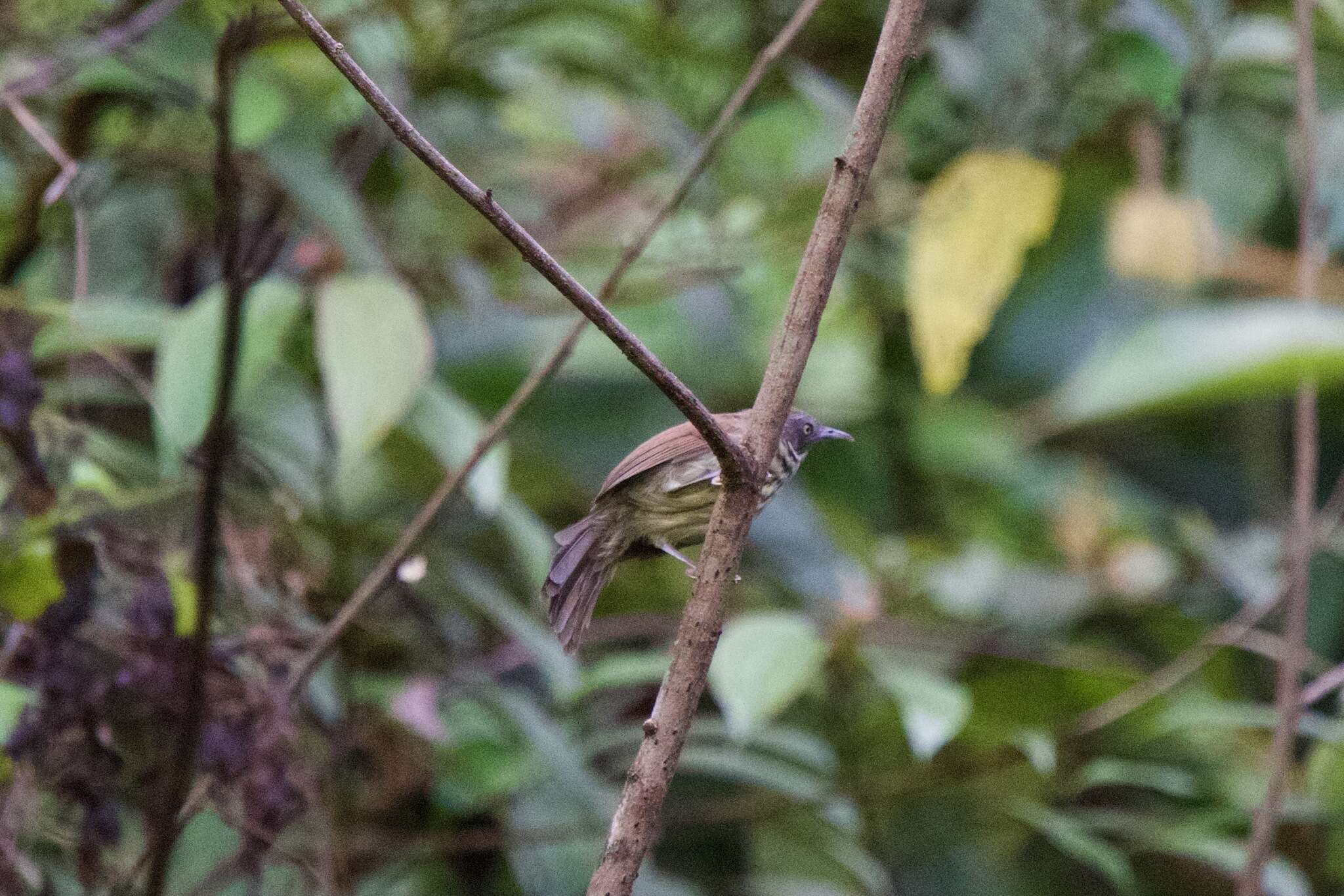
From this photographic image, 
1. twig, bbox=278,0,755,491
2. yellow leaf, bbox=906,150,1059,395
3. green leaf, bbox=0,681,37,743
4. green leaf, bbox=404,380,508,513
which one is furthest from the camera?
yellow leaf, bbox=906,150,1059,395

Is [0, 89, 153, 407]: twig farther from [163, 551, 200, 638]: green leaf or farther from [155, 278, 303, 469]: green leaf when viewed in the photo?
[163, 551, 200, 638]: green leaf

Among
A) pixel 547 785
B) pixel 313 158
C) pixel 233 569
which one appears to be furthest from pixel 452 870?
pixel 313 158

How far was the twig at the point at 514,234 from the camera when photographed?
97 cm

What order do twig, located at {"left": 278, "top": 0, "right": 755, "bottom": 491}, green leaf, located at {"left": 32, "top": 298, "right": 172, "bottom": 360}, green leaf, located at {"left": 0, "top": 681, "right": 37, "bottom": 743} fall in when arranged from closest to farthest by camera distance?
twig, located at {"left": 278, "top": 0, "right": 755, "bottom": 491}, green leaf, located at {"left": 0, "top": 681, "right": 37, "bottom": 743}, green leaf, located at {"left": 32, "top": 298, "right": 172, "bottom": 360}

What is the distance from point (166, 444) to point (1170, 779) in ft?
6.35

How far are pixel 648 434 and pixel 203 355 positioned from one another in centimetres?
105

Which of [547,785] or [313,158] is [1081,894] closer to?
[547,785]

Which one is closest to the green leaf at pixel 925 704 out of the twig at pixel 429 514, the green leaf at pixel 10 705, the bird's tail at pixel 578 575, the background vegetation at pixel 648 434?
the background vegetation at pixel 648 434

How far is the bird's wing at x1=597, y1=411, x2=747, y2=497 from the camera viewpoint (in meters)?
1.68

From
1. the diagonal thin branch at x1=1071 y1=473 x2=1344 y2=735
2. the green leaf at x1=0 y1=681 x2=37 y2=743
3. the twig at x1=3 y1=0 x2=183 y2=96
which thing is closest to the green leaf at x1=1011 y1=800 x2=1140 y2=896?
the diagonal thin branch at x1=1071 y1=473 x2=1344 y2=735

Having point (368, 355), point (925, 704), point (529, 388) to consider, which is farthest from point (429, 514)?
point (925, 704)

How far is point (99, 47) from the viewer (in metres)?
2.22

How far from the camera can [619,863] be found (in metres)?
1.01

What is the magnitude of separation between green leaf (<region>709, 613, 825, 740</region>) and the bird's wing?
15.2 inches
